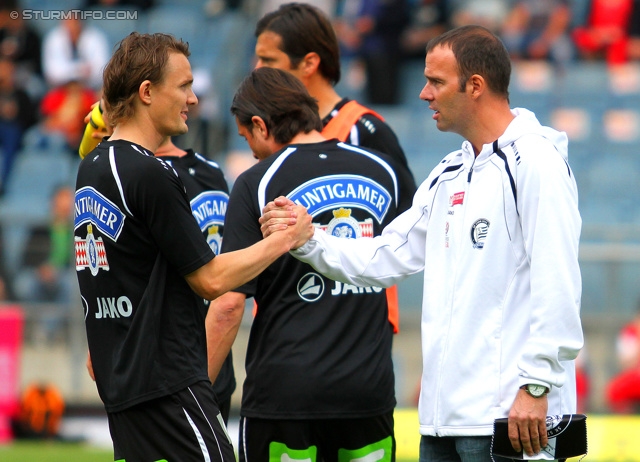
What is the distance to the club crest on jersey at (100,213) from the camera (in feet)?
12.4

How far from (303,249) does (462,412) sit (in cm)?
A: 91

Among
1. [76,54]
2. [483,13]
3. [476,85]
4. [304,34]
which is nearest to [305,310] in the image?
[476,85]

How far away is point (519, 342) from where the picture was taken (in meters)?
3.66

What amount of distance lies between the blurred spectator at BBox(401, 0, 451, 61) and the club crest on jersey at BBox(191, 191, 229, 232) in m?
9.09

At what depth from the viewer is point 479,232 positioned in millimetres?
3748

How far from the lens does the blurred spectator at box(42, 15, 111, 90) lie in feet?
44.1

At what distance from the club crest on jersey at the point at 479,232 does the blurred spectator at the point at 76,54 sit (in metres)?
10.3

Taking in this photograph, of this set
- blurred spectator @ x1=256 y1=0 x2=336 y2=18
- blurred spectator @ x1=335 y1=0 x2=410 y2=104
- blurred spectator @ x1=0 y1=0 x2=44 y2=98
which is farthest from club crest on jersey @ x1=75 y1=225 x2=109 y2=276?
blurred spectator @ x1=0 y1=0 x2=44 y2=98

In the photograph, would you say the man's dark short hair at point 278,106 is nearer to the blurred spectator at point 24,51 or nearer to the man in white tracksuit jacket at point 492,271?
the man in white tracksuit jacket at point 492,271

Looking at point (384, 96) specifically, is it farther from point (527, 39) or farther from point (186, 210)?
point (186, 210)

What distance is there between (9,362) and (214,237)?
5.88 m

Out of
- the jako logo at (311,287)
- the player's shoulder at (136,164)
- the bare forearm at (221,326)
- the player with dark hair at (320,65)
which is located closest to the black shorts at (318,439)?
the bare forearm at (221,326)

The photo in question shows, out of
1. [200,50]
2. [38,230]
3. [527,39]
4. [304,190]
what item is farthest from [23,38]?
[304,190]

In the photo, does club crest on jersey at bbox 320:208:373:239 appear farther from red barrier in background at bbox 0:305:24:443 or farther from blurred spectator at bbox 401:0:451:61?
blurred spectator at bbox 401:0:451:61
